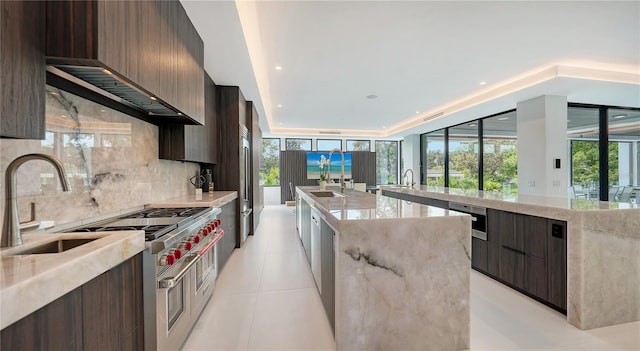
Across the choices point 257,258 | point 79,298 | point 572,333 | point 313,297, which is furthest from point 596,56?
point 79,298

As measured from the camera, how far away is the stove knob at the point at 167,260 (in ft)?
5.11

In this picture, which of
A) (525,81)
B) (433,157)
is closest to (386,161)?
(433,157)

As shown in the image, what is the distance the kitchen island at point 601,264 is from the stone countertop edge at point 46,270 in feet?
10.3

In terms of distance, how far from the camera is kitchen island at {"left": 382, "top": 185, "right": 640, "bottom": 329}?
206 centimetres

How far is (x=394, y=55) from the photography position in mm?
3625

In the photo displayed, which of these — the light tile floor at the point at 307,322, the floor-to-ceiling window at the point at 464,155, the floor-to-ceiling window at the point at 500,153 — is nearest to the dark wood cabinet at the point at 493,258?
the light tile floor at the point at 307,322

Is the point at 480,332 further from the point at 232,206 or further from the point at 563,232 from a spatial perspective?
the point at 232,206

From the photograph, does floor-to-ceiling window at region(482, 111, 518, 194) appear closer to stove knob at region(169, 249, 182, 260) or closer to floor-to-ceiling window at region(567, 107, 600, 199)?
floor-to-ceiling window at region(567, 107, 600, 199)

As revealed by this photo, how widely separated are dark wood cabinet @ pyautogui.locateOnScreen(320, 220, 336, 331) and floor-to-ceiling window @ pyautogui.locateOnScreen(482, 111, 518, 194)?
555cm

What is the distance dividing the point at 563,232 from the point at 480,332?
44.4 inches

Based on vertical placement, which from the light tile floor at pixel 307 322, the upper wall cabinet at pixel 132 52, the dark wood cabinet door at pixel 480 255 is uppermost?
the upper wall cabinet at pixel 132 52

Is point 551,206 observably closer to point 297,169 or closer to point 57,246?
point 57,246

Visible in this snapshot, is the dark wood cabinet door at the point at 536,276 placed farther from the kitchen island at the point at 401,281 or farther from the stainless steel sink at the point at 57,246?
the stainless steel sink at the point at 57,246

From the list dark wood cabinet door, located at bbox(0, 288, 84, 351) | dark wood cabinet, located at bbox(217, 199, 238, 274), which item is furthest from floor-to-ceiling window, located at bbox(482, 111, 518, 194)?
dark wood cabinet door, located at bbox(0, 288, 84, 351)
